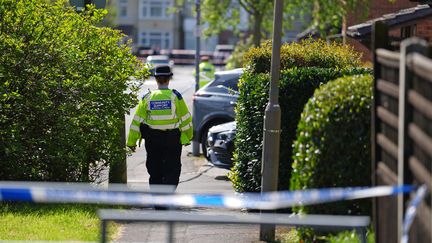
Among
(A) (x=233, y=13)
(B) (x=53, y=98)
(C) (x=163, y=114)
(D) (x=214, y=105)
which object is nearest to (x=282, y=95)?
(C) (x=163, y=114)

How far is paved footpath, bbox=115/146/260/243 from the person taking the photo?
10.1 m

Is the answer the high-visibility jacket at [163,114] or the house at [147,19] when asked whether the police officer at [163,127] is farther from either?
the house at [147,19]

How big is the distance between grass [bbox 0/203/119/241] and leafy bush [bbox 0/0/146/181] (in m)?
0.92

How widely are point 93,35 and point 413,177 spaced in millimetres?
8348

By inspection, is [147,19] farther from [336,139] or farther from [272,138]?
[336,139]

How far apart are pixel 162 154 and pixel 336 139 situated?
4886 millimetres

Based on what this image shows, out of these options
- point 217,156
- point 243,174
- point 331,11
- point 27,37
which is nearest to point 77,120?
point 27,37

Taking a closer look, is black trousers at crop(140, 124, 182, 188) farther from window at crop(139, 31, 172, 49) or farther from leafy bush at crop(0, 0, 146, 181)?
window at crop(139, 31, 172, 49)

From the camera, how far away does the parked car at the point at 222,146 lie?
16.1 meters

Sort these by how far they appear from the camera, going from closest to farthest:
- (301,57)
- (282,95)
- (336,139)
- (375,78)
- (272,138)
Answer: (375,78)
(336,139)
(272,138)
(282,95)
(301,57)

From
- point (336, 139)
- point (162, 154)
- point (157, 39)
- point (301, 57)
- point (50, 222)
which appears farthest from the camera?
point (157, 39)

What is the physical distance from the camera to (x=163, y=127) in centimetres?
1220

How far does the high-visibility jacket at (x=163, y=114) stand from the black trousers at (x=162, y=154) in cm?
7

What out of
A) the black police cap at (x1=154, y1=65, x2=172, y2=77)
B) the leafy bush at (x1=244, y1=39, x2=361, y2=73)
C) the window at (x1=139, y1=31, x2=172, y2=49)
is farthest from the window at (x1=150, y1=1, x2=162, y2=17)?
the black police cap at (x1=154, y1=65, x2=172, y2=77)
